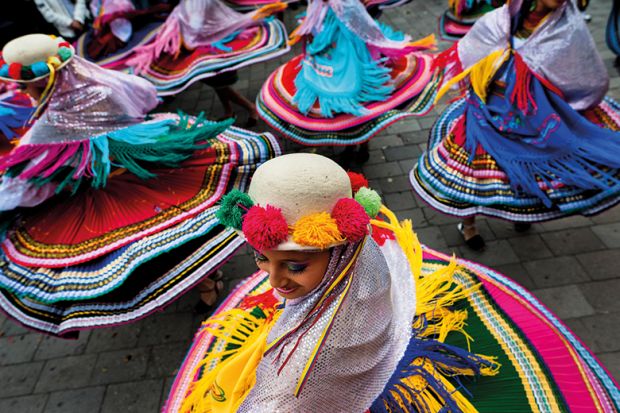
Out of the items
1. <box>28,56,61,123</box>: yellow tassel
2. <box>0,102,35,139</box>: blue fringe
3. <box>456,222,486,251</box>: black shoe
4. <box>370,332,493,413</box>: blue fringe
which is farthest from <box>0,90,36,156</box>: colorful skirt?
<box>456,222,486,251</box>: black shoe

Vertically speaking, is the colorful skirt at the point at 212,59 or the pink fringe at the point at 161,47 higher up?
the pink fringe at the point at 161,47

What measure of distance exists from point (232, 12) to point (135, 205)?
291cm

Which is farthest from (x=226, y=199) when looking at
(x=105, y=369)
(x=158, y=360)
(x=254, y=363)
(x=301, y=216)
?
(x=105, y=369)

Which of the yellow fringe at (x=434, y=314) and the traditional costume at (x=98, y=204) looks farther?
the traditional costume at (x=98, y=204)

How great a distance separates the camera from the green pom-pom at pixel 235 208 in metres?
1.23

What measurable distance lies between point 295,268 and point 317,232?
7.2 inches

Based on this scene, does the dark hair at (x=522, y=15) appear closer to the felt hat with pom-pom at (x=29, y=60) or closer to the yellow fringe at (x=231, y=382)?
the yellow fringe at (x=231, y=382)

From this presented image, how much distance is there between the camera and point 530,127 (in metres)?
2.43

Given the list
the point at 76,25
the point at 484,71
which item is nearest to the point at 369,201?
the point at 484,71

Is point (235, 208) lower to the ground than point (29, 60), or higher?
lower

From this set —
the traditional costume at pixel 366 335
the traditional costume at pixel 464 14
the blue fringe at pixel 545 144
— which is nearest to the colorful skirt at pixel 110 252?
the traditional costume at pixel 366 335

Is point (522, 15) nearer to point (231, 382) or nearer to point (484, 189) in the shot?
point (484, 189)

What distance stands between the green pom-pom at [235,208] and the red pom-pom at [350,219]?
0.27 m

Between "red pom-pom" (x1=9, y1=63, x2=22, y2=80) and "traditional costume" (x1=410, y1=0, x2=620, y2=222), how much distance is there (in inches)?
94.9
